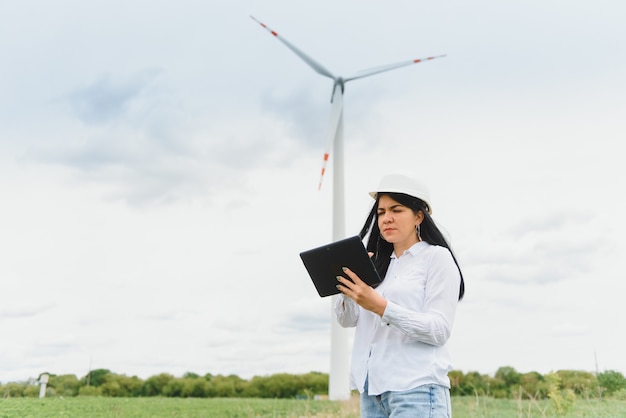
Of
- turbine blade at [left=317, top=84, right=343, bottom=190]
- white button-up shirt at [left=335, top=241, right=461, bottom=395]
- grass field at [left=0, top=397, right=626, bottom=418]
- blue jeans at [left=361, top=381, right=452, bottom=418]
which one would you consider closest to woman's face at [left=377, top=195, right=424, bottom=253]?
white button-up shirt at [left=335, top=241, right=461, bottom=395]

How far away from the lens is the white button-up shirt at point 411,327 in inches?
148

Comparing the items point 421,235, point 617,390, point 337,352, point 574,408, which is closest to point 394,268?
point 421,235

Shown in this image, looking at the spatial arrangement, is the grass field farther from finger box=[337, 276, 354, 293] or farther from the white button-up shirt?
finger box=[337, 276, 354, 293]

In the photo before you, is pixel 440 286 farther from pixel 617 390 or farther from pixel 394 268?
pixel 617 390

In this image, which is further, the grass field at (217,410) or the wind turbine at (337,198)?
the wind turbine at (337,198)

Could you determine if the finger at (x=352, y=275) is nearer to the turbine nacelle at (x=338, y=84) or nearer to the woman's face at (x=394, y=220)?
the woman's face at (x=394, y=220)

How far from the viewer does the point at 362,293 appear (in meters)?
3.85

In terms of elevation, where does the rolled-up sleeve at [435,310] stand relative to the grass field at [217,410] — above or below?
above

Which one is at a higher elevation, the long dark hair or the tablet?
the long dark hair

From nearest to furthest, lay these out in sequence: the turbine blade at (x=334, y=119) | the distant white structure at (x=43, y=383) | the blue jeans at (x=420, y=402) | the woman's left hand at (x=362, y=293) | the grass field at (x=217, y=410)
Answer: the blue jeans at (x=420, y=402)
the woman's left hand at (x=362, y=293)
the grass field at (x=217, y=410)
the distant white structure at (x=43, y=383)
the turbine blade at (x=334, y=119)

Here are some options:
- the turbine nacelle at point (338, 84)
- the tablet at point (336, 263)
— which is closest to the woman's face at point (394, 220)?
the tablet at point (336, 263)

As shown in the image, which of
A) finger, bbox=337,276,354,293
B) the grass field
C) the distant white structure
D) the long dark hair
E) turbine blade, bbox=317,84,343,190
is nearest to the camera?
finger, bbox=337,276,354,293

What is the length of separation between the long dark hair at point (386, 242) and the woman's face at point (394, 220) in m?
0.03

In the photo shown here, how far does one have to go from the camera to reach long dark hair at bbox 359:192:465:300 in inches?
162
